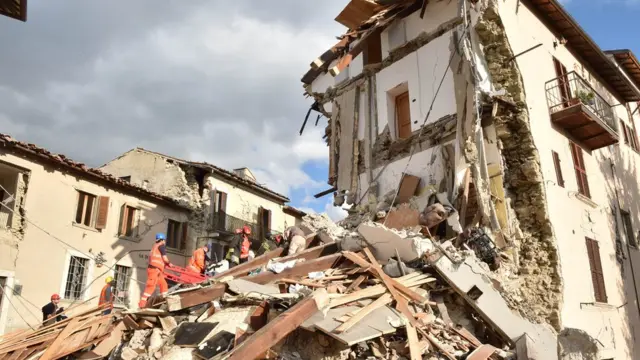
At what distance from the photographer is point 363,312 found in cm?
539

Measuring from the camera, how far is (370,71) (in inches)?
484

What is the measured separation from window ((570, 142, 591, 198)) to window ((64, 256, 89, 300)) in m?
15.7

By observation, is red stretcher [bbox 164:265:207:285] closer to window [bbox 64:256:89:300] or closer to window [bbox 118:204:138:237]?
window [bbox 64:256:89:300]

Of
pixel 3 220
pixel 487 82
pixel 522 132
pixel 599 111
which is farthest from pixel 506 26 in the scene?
pixel 3 220

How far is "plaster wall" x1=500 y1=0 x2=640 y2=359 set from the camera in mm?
9586

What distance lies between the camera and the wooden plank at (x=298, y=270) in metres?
6.96

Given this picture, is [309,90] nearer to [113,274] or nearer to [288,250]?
[288,250]

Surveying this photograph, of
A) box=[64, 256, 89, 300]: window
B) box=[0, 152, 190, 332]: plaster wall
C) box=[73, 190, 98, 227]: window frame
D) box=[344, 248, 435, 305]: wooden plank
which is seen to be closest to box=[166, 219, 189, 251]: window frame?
box=[0, 152, 190, 332]: plaster wall

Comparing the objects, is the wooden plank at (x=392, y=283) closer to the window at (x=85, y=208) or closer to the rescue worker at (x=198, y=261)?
the rescue worker at (x=198, y=261)

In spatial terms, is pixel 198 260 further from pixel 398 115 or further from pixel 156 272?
pixel 398 115

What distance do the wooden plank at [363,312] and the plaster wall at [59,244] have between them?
11.1m

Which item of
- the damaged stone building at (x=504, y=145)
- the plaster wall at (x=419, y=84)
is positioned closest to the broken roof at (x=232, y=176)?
the damaged stone building at (x=504, y=145)

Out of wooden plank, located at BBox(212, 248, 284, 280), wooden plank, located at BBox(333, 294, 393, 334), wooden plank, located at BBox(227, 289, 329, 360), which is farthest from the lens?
wooden plank, located at BBox(212, 248, 284, 280)

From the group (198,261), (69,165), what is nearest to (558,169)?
(198,261)
